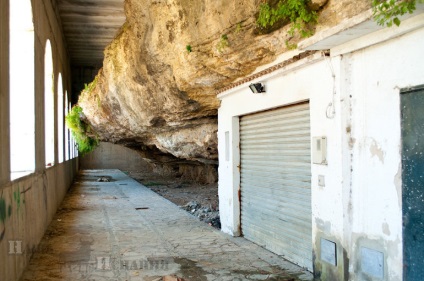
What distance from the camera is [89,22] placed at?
16.4 metres

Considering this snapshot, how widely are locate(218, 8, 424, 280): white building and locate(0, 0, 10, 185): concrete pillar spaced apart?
11.5 feet

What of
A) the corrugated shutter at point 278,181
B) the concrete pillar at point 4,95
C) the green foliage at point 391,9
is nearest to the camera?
the green foliage at point 391,9

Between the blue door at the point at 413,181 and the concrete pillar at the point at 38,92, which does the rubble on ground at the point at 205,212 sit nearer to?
the concrete pillar at the point at 38,92

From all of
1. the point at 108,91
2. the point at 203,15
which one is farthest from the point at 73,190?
the point at 203,15

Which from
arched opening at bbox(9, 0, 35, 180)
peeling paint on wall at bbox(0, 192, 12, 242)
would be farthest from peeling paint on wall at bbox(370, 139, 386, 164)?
arched opening at bbox(9, 0, 35, 180)

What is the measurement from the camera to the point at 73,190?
1755 centimetres

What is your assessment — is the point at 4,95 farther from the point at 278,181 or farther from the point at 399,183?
the point at 399,183

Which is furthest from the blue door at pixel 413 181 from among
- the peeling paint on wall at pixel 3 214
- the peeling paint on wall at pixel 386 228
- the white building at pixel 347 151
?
the peeling paint on wall at pixel 3 214

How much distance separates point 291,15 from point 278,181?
8.97 feet

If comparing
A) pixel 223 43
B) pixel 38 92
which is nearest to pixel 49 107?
pixel 38 92

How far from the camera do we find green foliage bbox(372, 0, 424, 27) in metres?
3.20

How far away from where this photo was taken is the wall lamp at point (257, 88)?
6398 millimetres

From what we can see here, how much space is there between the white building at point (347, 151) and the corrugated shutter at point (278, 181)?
0.05ft

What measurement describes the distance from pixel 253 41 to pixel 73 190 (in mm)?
13831
